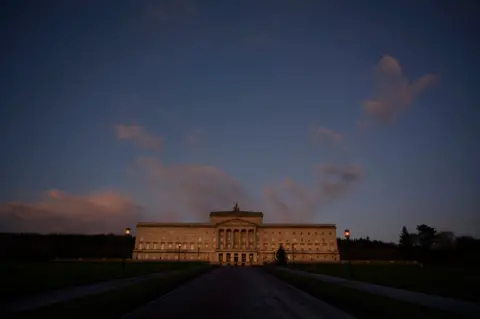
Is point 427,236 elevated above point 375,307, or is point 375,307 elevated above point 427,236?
point 427,236

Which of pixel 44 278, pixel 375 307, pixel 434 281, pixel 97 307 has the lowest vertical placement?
pixel 375 307

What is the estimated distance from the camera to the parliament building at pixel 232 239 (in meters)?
153

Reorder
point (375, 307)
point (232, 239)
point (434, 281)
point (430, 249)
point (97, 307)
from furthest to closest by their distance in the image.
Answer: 1. point (232, 239)
2. point (430, 249)
3. point (434, 281)
4. point (375, 307)
5. point (97, 307)

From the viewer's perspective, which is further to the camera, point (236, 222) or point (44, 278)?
point (236, 222)

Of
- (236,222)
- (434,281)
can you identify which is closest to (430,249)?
(236,222)

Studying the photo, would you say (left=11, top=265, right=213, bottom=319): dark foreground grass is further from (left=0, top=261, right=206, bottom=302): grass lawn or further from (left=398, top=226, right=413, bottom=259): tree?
(left=398, top=226, right=413, bottom=259): tree

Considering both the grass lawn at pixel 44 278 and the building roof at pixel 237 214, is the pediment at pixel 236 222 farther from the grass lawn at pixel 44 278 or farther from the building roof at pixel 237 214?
the grass lawn at pixel 44 278

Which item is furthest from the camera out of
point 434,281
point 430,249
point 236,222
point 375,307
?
point 236,222

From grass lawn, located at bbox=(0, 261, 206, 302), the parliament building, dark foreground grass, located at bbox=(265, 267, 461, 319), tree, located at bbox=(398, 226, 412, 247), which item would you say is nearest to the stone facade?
the parliament building

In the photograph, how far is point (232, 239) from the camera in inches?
6053

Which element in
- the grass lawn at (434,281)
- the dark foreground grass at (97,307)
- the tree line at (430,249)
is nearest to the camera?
the dark foreground grass at (97,307)

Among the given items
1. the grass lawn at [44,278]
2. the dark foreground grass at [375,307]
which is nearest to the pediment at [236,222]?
the grass lawn at [44,278]

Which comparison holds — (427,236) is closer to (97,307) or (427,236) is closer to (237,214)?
(237,214)

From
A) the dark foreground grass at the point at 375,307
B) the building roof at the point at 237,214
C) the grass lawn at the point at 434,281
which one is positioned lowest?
the dark foreground grass at the point at 375,307
